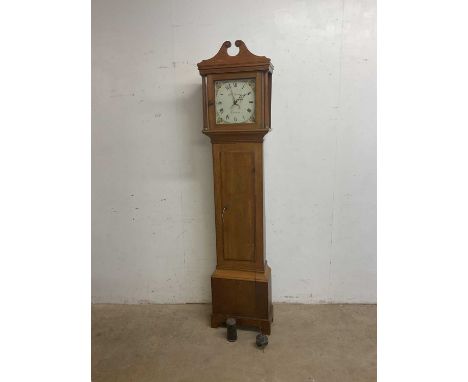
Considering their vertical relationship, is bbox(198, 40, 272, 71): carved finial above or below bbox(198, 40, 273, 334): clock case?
above

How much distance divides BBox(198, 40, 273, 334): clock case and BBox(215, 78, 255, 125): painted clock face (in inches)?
1.2

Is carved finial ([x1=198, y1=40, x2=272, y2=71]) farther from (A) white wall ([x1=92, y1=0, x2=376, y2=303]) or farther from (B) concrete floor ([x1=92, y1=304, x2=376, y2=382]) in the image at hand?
(B) concrete floor ([x1=92, y1=304, x2=376, y2=382])

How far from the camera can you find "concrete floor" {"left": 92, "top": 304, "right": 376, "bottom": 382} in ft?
5.85

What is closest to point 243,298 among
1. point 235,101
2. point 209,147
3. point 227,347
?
point 227,347

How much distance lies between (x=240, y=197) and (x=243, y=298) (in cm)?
65

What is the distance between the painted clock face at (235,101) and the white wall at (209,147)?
0.38 m

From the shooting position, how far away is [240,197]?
2.12 meters

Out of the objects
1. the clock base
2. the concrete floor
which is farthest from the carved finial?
the concrete floor

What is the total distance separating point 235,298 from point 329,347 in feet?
2.04

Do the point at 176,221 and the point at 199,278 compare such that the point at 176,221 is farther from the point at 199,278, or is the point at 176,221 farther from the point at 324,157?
the point at 324,157

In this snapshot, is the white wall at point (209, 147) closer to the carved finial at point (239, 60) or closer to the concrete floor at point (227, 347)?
the concrete floor at point (227, 347)

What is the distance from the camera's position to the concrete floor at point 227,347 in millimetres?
1783
